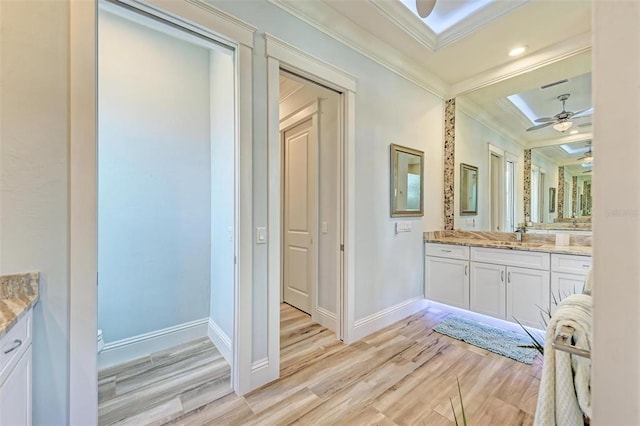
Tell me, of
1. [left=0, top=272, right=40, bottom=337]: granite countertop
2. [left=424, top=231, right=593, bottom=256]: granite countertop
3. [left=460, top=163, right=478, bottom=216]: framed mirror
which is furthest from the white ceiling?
[left=0, top=272, right=40, bottom=337]: granite countertop

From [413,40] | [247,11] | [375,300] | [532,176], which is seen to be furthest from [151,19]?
[532,176]

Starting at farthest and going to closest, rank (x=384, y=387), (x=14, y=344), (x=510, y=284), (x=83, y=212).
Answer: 1. (x=510, y=284)
2. (x=384, y=387)
3. (x=83, y=212)
4. (x=14, y=344)

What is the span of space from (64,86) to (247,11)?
3.99 feet

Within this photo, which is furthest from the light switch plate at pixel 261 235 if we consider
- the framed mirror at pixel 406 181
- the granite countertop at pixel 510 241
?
the granite countertop at pixel 510 241

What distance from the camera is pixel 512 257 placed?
270 centimetres

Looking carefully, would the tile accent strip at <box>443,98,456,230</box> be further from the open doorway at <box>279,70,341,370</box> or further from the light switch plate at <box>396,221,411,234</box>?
the open doorway at <box>279,70,341,370</box>

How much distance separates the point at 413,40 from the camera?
266 centimetres

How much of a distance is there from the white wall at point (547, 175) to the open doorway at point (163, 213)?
3.21 metres

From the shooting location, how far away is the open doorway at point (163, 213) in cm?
214

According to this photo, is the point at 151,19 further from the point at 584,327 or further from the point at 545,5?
the point at 545,5

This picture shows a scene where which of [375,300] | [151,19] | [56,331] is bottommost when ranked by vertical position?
[375,300]

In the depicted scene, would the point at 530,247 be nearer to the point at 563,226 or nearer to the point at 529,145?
the point at 563,226

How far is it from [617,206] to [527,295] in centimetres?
281

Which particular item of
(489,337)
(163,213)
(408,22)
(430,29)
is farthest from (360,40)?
(489,337)
